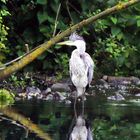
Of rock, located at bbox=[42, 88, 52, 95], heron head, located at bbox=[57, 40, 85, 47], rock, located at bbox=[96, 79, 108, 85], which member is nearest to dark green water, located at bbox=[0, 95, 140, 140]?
rock, located at bbox=[42, 88, 52, 95]

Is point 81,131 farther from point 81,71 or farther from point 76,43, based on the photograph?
point 76,43

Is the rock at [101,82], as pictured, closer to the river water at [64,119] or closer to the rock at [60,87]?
the rock at [60,87]

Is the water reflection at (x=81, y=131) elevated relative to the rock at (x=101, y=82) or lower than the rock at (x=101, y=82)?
lower

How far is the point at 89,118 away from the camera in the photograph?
8484mm

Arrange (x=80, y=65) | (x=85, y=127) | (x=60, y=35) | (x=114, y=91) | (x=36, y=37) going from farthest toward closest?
1. (x=36, y=37)
2. (x=114, y=91)
3. (x=80, y=65)
4. (x=60, y=35)
5. (x=85, y=127)

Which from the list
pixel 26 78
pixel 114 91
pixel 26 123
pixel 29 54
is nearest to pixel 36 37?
pixel 26 78

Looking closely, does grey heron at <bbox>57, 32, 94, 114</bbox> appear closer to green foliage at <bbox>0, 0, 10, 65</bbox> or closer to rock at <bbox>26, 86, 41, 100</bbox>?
rock at <bbox>26, 86, 41, 100</bbox>

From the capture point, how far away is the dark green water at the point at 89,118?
276 inches

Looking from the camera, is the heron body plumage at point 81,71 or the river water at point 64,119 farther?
the heron body plumage at point 81,71

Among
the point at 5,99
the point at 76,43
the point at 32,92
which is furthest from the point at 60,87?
the point at 5,99

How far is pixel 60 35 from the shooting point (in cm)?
872

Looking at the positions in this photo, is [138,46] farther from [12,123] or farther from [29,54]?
[12,123]

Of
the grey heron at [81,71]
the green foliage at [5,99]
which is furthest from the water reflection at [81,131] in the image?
the grey heron at [81,71]

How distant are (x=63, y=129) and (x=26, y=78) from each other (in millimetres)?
4545
